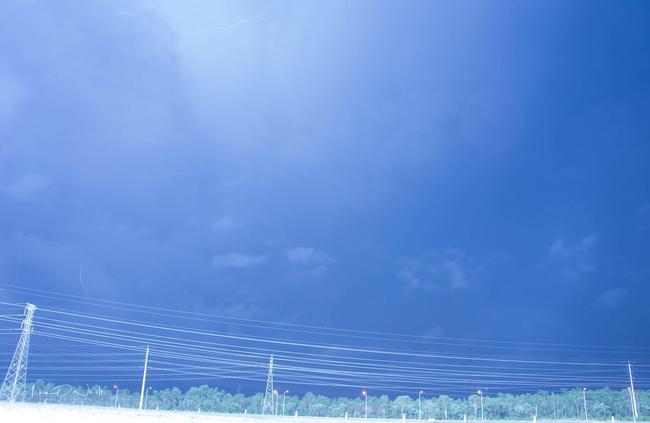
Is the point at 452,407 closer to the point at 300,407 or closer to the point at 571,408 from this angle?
the point at 571,408

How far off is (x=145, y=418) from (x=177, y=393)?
140 metres

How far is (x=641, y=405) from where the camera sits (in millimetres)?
125125

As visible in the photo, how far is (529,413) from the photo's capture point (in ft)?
453

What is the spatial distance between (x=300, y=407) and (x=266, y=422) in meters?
137

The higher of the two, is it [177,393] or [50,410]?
[177,393]

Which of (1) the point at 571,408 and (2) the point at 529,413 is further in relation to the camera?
(1) the point at 571,408

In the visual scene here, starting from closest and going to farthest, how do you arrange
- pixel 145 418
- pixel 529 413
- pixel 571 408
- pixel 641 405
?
pixel 145 418 < pixel 641 405 < pixel 529 413 < pixel 571 408

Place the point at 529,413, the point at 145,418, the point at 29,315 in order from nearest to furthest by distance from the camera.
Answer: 1. the point at 145,418
2. the point at 29,315
3. the point at 529,413

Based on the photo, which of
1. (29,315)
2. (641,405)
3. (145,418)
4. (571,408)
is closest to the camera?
(145,418)

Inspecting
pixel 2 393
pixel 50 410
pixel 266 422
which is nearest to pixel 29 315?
pixel 2 393

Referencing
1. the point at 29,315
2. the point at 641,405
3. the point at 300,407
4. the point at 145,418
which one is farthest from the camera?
the point at 300,407

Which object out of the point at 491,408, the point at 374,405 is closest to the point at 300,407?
the point at 374,405

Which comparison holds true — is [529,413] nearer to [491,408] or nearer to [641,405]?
[491,408]

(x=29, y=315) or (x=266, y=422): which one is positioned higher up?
(x=29, y=315)
